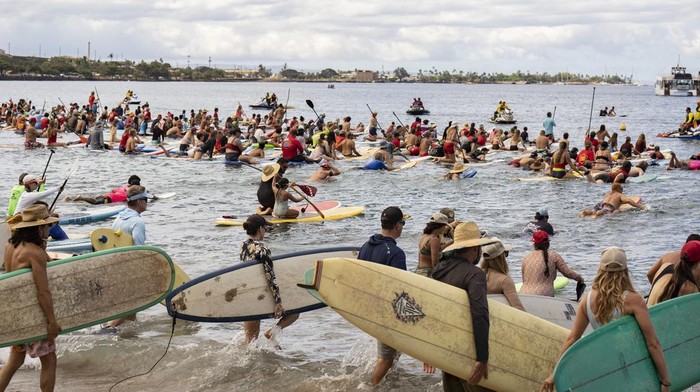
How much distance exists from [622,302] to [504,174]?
20139 millimetres

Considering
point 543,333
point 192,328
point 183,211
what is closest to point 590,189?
point 183,211

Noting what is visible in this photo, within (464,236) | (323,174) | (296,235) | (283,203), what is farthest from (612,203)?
(464,236)

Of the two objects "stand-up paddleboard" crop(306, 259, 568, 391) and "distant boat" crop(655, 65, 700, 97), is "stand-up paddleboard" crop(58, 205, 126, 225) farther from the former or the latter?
"distant boat" crop(655, 65, 700, 97)

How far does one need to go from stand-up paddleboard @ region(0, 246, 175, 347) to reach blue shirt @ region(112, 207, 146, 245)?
676mm

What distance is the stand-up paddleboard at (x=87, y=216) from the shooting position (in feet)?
53.1

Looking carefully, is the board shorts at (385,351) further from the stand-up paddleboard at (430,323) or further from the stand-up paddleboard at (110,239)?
the stand-up paddleboard at (110,239)

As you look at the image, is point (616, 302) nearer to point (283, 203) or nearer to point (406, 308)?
point (406, 308)

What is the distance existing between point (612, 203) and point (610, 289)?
12839mm

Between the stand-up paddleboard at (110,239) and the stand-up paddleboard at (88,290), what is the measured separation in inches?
32.3

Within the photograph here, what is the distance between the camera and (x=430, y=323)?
6.38 metres

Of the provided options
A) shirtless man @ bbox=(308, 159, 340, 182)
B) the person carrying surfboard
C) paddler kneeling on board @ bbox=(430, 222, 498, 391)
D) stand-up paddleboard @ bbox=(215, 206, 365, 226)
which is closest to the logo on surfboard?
paddler kneeling on board @ bbox=(430, 222, 498, 391)

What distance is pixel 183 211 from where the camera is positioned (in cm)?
1895

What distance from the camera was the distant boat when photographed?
117 m

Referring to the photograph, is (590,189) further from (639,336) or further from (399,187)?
(639,336)
